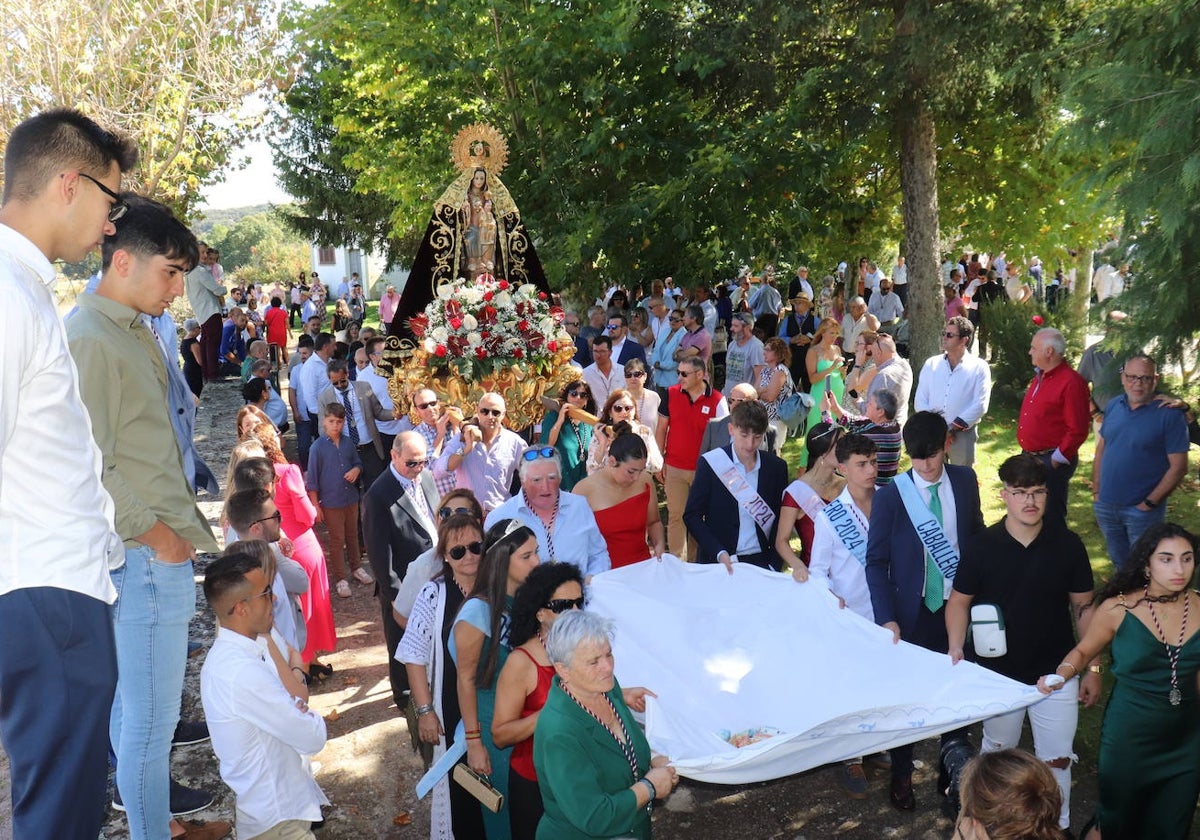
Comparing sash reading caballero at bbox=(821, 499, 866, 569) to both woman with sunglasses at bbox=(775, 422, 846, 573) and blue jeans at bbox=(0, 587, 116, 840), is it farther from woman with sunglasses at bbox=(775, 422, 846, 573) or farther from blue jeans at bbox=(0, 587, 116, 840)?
blue jeans at bbox=(0, 587, 116, 840)

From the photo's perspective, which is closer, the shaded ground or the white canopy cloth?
the white canopy cloth

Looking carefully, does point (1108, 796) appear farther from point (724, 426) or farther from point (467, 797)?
point (724, 426)

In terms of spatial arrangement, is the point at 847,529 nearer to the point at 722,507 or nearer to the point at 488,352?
the point at 722,507

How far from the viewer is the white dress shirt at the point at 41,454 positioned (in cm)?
252

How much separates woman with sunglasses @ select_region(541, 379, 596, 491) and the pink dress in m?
2.59

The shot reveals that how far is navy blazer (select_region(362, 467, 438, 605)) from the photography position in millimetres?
6723

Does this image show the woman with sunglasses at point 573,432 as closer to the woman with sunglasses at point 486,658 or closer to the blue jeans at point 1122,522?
the blue jeans at point 1122,522

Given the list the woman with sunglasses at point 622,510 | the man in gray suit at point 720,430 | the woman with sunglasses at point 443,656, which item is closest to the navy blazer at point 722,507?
the woman with sunglasses at point 622,510

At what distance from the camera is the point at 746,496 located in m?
6.91

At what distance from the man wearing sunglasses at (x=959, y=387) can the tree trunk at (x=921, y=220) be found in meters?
5.53

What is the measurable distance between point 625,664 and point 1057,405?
5117mm

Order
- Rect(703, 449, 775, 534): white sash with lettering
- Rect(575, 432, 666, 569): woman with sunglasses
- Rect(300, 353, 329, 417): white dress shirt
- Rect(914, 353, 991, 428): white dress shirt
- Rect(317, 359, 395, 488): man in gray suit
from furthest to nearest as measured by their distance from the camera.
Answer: Rect(300, 353, 329, 417): white dress shirt
Rect(317, 359, 395, 488): man in gray suit
Rect(914, 353, 991, 428): white dress shirt
Rect(575, 432, 666, 569): woman with sunglasses
Rect(703, 449, 775, 534): white sash with lettering

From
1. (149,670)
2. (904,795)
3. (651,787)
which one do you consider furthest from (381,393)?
(651,787)

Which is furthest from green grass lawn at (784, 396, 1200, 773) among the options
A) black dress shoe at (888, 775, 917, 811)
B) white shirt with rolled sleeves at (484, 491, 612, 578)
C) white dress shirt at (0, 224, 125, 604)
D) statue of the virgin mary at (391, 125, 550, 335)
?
white dress shirt at (0, 224, 125, 604)
